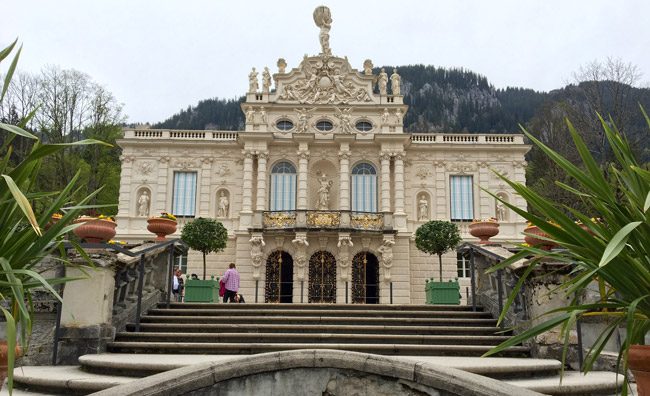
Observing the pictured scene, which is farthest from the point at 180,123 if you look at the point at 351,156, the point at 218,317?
Answer: the point at 218,317

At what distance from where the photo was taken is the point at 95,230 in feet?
25.8

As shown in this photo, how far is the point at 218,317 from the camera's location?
356 inches

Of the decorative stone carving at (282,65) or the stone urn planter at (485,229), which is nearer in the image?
the stone urn planter at (485,229)

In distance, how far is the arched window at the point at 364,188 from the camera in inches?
1080

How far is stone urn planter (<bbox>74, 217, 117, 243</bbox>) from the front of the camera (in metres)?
7.82

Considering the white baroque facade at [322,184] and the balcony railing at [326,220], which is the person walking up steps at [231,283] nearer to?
the white baroque facade at [322,184]

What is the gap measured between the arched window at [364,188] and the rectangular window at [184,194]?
7.99 meters

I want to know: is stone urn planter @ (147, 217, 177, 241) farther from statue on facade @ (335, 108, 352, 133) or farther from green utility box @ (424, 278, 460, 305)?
statue on facade @ (335, 108, 352, 133)

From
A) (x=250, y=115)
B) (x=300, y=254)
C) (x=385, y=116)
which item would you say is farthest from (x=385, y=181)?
(x=250, y=115)

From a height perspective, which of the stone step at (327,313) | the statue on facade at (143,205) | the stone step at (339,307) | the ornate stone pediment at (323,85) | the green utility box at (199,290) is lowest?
the stone step at (327,313)

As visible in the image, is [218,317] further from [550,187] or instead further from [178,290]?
[550,187]

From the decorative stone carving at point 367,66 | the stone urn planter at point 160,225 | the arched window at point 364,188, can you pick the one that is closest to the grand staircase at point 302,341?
the stone urn planter at point 160,225

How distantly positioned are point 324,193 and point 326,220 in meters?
1.68

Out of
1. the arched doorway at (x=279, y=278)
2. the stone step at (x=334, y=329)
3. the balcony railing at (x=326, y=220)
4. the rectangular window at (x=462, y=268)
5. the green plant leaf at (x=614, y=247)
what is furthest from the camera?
the rectangular window at (x=462, y=268)
